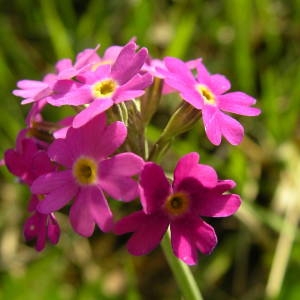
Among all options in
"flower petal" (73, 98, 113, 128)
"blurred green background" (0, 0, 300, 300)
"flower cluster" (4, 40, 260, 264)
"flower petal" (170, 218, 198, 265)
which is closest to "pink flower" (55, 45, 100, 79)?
"flower cluster" (4, 40, 260, 264)

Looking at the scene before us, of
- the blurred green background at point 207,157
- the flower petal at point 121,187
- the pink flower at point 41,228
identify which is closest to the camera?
the flower petal at point 121,187

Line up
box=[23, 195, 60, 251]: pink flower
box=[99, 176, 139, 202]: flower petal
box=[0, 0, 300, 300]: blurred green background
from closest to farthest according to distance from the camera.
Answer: box=[99, 176, 139, 202]: flower petal, box=[23, 195, 60, 251]: pink flower, box=[0, 0, 300, 300]: blurred green background

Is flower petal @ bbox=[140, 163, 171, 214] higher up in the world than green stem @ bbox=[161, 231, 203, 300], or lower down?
higher up

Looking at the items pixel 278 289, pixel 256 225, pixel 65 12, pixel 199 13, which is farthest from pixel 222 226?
pixel 65 12

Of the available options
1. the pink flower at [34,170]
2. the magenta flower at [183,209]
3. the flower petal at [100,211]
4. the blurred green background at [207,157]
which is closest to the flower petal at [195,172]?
the magenta flower at [183,209]

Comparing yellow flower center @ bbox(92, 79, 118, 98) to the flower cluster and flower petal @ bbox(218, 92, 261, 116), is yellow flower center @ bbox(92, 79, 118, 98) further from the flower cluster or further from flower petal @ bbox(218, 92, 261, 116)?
flower petal @ bbox(218, 92, 261, 116)

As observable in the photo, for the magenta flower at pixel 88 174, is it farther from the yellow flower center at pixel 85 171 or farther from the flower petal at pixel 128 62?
the flower petal at pixel 128 62

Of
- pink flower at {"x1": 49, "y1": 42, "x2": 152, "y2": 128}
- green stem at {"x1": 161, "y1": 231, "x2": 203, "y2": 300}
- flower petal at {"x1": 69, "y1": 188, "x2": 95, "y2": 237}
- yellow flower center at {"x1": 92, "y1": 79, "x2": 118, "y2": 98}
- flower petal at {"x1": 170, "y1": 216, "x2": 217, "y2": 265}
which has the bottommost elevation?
green stem at {"x1": 161, "y1": 231, "x2": 203, "y2": 300}
